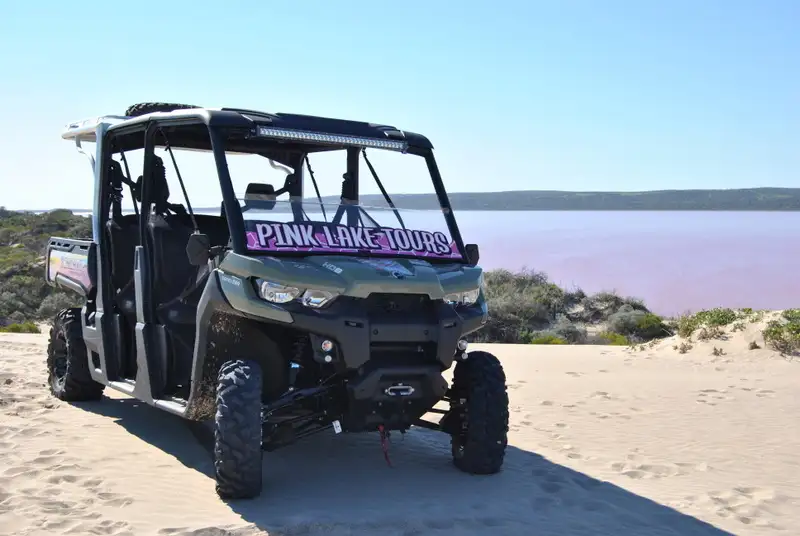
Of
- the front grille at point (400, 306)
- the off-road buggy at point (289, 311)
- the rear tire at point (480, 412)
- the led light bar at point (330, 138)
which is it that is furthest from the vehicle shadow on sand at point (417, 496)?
the led light bar at point (330, 138)

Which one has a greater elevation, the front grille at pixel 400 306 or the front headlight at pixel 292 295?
the front headlight at pixel 292 295

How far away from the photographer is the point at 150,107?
7.92 m

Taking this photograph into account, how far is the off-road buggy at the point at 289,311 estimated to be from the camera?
551 centimetres

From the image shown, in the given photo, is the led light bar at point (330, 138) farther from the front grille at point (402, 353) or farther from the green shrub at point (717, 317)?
the green shrub at point (717, 317)

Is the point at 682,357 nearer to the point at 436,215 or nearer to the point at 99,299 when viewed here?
the point at 436,215

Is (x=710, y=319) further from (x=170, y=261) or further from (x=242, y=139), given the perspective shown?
(x=242, y=139)

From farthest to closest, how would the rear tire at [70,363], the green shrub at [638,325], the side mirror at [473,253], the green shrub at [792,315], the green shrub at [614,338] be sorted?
1. the green shrub at [638,325]
2. the green shrub at [614,338]
3. the green shrub at [792,315]
4. the rear tire at [70,363]
5. the side mirror at [473,253]

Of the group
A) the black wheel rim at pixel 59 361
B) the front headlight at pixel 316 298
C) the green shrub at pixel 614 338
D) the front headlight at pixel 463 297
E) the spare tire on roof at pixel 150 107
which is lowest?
the green shrub at pixel 614 338

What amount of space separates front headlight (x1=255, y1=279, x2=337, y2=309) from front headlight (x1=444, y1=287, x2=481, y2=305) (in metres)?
0.91

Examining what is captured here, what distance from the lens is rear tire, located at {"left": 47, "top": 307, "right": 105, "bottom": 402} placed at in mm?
8391

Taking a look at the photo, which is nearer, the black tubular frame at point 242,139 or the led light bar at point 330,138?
the black tubular frame at point 242,139

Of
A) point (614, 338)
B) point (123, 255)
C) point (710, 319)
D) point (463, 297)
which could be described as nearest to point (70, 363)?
point (123, 255)

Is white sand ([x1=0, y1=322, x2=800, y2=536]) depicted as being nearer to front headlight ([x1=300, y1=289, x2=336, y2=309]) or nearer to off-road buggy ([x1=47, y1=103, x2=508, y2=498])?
off-road buggy ([x1=47, y1=103, x2=508, y2=498])

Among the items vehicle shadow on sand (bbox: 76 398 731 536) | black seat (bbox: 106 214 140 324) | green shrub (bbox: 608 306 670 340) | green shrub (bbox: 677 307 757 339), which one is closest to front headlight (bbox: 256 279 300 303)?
vehicle shadow on sand (bbox: 76 398 731 536)
